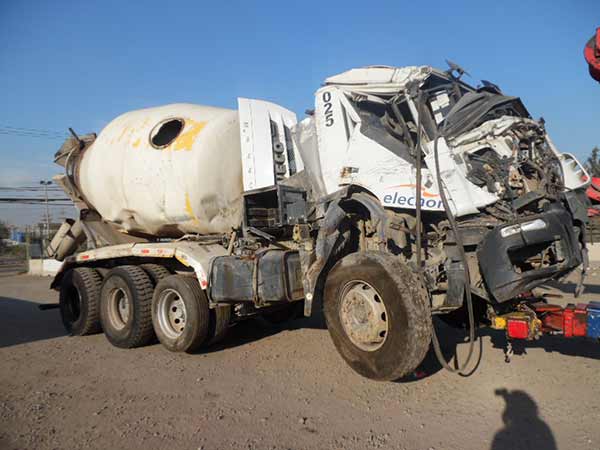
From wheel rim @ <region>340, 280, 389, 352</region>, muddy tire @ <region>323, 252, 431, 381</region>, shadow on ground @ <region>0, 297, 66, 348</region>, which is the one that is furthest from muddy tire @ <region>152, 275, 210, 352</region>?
shadow on ground @ <region>0, 297, 66, 348</region>

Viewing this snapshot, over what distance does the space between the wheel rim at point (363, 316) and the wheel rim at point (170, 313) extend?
261 cm

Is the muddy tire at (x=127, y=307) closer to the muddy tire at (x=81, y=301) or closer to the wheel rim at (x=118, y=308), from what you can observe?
the wheel rim at (x=118, y=308)

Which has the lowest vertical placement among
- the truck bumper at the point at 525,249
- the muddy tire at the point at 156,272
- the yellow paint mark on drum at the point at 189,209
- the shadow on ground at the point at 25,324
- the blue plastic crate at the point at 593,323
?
the shadow on ground at the point at 25,324

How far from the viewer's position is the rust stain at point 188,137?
20.7 feet

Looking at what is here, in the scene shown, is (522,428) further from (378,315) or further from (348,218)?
(348,218)

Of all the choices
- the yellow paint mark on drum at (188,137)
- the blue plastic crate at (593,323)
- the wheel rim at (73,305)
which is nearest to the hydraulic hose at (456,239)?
the blue plastic crate at (593,323)

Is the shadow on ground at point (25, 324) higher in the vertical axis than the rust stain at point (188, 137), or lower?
lower

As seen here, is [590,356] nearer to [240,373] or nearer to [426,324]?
[426,324]

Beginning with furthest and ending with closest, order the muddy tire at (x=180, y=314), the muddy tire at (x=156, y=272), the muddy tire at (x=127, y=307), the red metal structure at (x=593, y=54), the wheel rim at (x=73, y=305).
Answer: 1. the wheel rim at (x=73, y=305)
2. the muddy tire at (x=156, y=272)
3. the muddy tire at (x=127, y=307)
4. the muddy tire at (x=180, y=314)
5. the red metal structure at (x=593, y=54)

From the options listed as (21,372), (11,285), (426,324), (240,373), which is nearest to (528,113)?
(426,324)

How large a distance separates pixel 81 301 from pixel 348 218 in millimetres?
4785

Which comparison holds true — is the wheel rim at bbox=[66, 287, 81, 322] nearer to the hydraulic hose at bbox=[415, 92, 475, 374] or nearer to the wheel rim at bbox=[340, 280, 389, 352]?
the wheel rim at bbox=[340, 280, 389, 352]

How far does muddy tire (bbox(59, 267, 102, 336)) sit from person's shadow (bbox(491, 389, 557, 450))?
589 cm

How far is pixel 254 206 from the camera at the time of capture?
6082 mm
